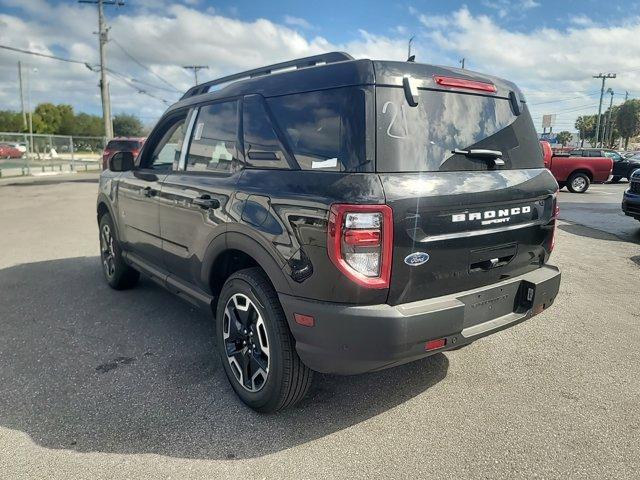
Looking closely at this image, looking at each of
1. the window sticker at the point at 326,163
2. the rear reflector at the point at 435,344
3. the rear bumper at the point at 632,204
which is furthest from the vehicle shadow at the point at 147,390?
the rear bumper at the point at 632,204

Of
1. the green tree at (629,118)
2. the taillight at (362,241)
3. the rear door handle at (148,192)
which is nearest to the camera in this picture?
the taillight at (362,241)

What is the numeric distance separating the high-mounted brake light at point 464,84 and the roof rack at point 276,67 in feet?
1.68

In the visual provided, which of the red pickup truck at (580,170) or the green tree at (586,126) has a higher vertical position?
the green tree at (586,126)

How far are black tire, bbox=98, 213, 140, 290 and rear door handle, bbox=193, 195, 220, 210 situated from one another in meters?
2.06

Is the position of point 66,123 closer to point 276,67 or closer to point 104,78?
point 104,78

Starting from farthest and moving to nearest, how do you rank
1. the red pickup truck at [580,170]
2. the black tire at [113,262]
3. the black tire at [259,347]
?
the red pickup truck at [580,170], the black tire at [113,262], the black tire at [259,347]

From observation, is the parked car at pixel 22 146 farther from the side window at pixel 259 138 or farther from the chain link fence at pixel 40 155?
the side window at pixel 259 138

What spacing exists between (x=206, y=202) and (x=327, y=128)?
112cm

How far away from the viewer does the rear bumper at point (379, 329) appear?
7.58ft

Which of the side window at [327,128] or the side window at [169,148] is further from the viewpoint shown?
the side window at [169,148]

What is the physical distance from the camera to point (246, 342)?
2.96 m

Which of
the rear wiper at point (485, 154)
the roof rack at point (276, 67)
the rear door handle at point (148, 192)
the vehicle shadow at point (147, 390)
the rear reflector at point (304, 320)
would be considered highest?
the roof rack at point (276, 67)

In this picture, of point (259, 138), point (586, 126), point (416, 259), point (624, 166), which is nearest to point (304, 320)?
point (416, 259)

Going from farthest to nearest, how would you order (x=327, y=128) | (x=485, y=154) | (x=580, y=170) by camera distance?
1. (x=580, y=170)
2. (x=485, y=154)
3. (x=327, y=128)
